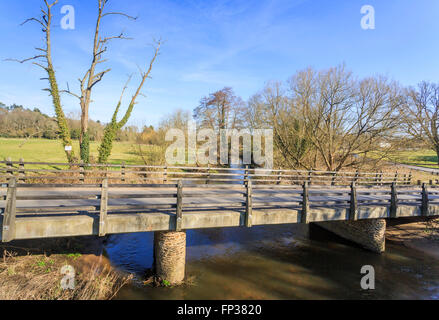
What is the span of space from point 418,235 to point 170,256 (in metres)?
14.1

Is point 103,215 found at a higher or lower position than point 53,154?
lower

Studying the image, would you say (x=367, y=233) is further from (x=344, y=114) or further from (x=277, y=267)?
(x=344, y=114)

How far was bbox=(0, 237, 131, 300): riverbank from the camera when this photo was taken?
645 centimetres

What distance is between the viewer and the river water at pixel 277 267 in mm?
8109

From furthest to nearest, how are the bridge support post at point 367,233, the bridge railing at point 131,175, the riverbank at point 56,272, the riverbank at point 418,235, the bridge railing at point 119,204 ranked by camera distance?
the riverbank at point 418,235 < the bridge support post at point 367,233 < the bridge railing at point 131,175 < the riverbank at point 56,272 < the bridge railing at point 119,204

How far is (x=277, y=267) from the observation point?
9.88 m

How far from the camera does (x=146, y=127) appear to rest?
29.4 metres

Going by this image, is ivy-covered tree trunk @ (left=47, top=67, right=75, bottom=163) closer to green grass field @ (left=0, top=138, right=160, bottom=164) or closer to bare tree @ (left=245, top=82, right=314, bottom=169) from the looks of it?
green grass field @ (left=0, top=138, right=160, bottom=164)

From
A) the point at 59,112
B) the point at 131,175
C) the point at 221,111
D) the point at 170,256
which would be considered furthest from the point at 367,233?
the point at 221,111

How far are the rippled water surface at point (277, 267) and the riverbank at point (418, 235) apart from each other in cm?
86

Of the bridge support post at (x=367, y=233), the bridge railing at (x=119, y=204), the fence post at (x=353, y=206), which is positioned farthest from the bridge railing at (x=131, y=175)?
the bridge support post at (x=367, y=233)

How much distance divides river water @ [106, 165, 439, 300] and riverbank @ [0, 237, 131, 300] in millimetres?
651

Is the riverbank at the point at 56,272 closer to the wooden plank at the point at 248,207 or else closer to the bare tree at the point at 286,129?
the wooden plank at the point at 248,207

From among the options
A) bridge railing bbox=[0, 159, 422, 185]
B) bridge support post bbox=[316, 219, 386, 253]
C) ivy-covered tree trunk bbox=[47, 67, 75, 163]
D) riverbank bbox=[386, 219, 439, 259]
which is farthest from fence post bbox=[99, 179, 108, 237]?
ivy-covered tree trunk bbox=[47, 67, 75, 163]
